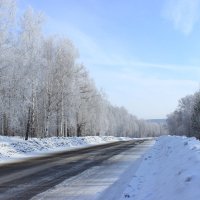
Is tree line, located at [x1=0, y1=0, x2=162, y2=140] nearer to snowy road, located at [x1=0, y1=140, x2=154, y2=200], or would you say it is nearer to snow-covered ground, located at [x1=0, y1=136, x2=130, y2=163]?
snow-covered ground, located at [x1=0, y1=136, x2=130, y2=163]

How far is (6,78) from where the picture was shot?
2573cm

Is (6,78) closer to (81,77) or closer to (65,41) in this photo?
(65,41)

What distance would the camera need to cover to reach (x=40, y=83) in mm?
34219

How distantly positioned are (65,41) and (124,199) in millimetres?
38582

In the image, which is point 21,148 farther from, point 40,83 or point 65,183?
point 65,183

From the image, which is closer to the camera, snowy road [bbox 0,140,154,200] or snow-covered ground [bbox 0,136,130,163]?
snowy road [bbox 0,140,154,200]

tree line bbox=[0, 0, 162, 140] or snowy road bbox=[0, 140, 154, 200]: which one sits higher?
tree line bbox=[0, 0, 162, 140]

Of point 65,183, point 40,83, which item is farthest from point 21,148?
point 65,183

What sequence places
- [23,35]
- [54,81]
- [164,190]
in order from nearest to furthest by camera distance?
[164,190] → [23,35] → [54,81]

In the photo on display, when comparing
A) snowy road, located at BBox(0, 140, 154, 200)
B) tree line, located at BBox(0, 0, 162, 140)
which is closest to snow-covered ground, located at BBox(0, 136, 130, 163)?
tree line, located at BBox(0, 0, 162, 140)

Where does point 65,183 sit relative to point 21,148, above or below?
below

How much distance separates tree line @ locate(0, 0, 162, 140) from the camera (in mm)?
26891

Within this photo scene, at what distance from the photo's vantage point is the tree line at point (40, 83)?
2689 centimetres

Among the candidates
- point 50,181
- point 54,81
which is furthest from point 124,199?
point 54,81
